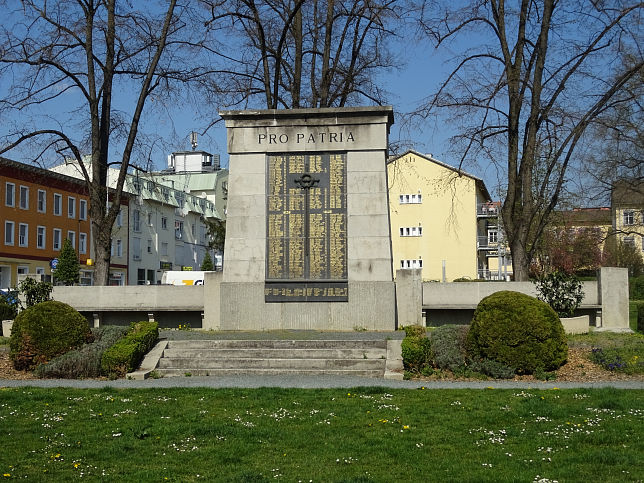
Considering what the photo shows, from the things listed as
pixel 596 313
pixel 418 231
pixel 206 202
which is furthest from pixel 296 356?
pixel 206 202

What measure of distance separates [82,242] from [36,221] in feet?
23.7

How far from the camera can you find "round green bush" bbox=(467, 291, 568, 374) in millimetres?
Answer: 15398

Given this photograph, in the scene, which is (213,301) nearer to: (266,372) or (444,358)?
(266,372)

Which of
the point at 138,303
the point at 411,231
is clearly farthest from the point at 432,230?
the point at 138,303

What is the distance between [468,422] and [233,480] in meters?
3.77

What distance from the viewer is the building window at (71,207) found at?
64062 millimetres

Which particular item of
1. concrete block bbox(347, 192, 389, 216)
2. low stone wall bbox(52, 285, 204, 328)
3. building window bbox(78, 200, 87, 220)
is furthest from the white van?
concrete block bbox(347, 192, 389, 216)

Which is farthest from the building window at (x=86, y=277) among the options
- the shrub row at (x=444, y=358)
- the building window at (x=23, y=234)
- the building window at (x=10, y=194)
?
the shrub row at (x=444, y=358)

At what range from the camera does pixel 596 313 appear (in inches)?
926

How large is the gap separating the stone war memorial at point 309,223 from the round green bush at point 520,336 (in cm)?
492

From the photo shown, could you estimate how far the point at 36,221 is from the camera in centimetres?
A: 5953

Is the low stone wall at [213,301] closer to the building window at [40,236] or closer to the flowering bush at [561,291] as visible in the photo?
the flowering bush at [561,291]

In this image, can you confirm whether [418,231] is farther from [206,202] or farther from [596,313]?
[596,313]

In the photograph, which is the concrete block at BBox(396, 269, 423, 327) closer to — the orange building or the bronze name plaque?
the bronze name plaque
